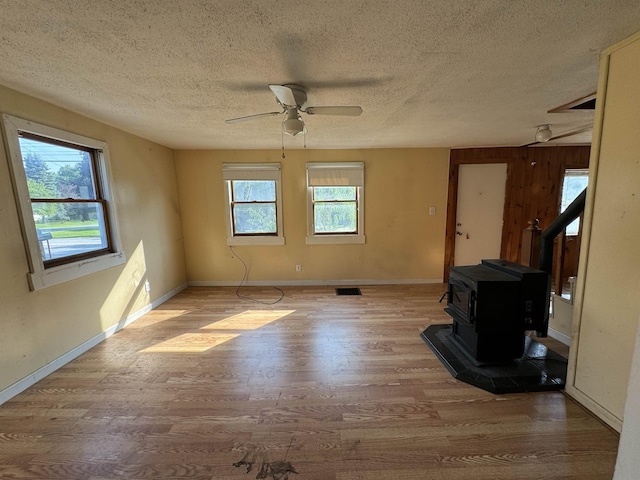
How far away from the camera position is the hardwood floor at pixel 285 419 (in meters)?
1.36

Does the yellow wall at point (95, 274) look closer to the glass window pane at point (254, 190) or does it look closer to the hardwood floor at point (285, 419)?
the hardwood floor at point (285, 419)

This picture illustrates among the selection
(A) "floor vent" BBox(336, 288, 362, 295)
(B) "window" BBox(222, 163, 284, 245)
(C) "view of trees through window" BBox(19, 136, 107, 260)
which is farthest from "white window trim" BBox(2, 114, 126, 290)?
(A) "floor vent" BBox(336, 288, 362, 295)

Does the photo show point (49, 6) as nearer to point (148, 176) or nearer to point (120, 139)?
point (120, 139)

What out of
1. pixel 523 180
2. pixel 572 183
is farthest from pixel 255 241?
pixel 572 183

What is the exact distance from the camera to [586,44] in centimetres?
144

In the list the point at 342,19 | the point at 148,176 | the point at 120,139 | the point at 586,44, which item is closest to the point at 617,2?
the point at 586,44

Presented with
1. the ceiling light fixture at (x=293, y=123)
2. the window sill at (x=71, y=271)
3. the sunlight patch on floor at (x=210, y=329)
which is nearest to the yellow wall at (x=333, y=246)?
the sunlight patch on floor at (x=210, y=329)

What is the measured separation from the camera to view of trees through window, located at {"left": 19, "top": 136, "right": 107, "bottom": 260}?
215 centimetres

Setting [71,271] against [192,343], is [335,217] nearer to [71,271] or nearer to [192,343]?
[192,343]

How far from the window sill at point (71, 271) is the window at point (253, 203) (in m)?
1.69

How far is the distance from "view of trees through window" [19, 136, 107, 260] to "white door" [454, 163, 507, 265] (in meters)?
4.95

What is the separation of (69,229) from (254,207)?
2302 mm

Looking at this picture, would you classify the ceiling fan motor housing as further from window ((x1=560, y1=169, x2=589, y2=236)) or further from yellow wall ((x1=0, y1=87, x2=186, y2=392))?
window ((x1=560, y1=169, x2=589, y2=236))

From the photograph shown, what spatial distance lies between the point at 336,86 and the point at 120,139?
270 cm
